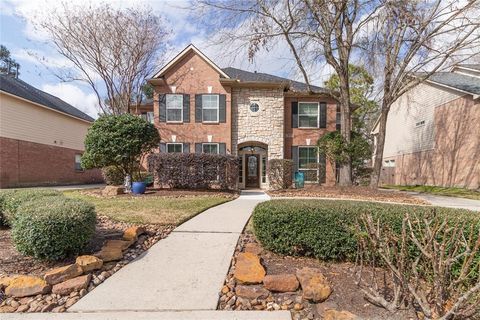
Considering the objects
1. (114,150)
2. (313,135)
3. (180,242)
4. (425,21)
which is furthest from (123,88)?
(425,21)

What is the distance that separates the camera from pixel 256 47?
11.6m

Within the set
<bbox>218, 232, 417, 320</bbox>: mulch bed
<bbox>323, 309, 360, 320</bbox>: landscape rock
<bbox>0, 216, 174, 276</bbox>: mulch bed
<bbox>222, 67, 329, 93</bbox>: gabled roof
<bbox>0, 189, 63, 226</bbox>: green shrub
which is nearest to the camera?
<bbox>323, 309, 360, 320</bbox>: landscape rock

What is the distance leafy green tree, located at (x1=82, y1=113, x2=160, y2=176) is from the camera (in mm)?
10680

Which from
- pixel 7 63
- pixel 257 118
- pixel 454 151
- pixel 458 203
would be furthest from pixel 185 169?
pixel 7 63

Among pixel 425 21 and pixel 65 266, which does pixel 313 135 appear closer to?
pixel 425 21

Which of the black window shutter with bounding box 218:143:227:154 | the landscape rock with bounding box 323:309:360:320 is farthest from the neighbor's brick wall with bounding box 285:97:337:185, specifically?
the landscape rock with bounding box 323:309:360:320

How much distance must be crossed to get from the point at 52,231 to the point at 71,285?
857 mm

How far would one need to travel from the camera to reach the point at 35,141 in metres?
16.8

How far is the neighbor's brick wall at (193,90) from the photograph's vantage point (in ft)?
49.8

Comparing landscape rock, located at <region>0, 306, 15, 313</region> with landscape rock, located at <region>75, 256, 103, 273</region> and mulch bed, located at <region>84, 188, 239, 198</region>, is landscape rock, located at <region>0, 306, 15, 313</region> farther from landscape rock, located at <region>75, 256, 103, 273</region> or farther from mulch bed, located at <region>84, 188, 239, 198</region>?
mulch bed, located at <region>84, 188, 239, 198</region>

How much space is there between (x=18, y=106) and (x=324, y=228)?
19.6m

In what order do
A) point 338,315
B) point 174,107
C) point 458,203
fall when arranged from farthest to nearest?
point 174,107
point 458,203
point 338,315

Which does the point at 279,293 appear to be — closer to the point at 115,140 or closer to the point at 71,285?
the point at 71,285

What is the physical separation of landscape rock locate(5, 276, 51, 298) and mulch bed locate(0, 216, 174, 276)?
34 centimetres
